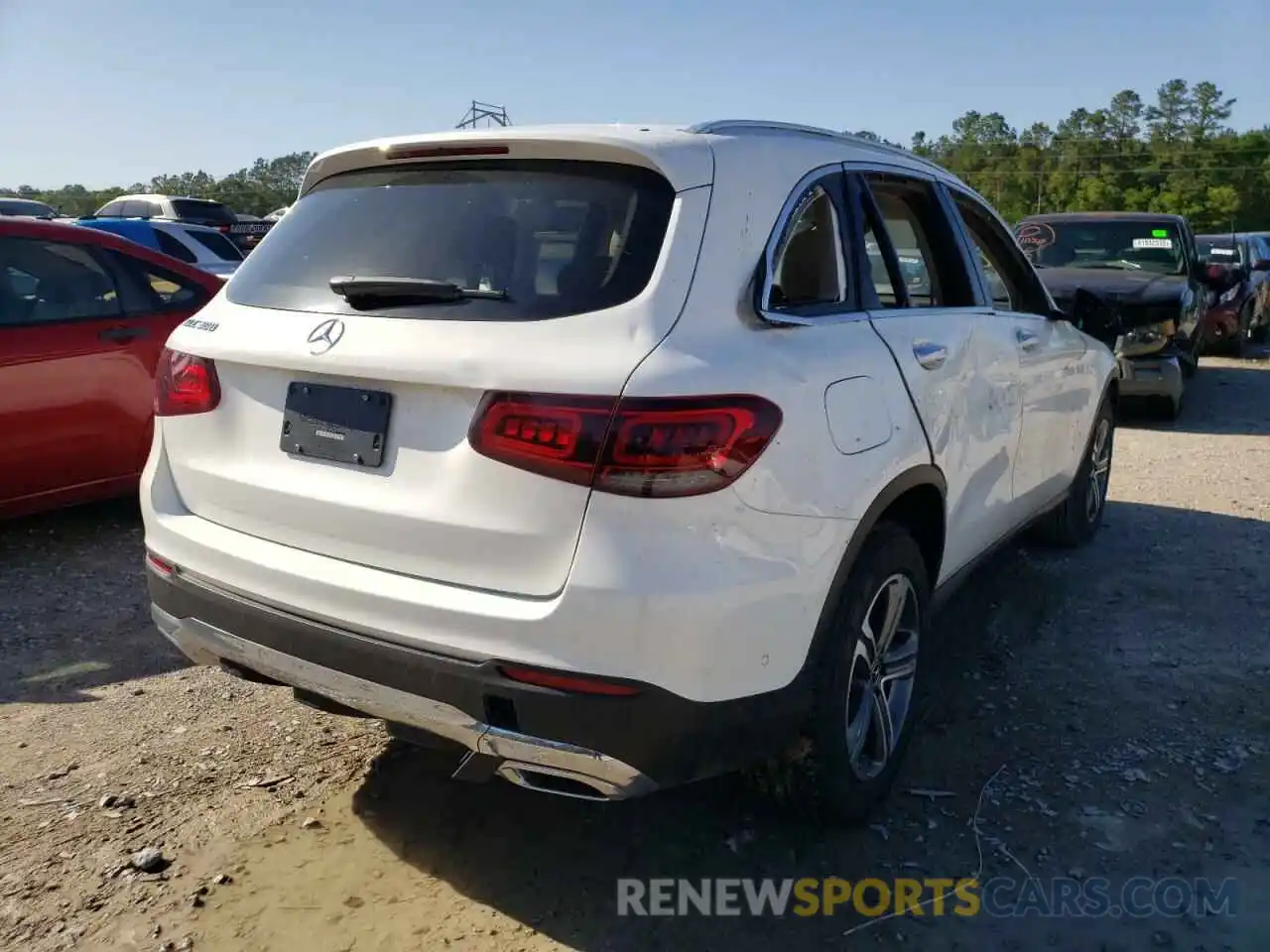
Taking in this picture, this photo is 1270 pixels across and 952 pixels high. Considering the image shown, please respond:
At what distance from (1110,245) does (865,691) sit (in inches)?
353

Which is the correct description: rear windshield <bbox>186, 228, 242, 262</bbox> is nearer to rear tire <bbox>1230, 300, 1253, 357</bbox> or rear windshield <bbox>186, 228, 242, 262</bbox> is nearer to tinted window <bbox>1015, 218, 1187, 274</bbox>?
tinted window <bbox>1015, 218, 1187, 274</bbox>

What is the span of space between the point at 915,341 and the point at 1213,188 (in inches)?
2775

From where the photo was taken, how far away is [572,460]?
2215 millimetres

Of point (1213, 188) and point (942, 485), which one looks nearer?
point (942, 485)

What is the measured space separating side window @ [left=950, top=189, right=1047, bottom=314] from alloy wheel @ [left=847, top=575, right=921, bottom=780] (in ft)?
4.71

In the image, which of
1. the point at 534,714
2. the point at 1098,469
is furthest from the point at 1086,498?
the point at 534,714

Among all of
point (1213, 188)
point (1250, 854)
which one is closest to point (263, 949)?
point (1250, 854)

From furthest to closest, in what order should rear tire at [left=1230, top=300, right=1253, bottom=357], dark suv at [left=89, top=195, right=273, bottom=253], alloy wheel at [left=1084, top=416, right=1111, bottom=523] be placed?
dark suv at [left=89, top=195, right=273, bottom=253]
rear tire at [left=1230, top=300, right=1253, bottom=357]
alloy wheel at [left=1084, top=416, right=1111, bottom=523]

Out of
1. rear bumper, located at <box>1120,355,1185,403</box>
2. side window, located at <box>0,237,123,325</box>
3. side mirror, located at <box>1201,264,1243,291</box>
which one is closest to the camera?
side window, located at <box>0,237,123,325</box>

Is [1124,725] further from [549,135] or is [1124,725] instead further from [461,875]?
[549,135]

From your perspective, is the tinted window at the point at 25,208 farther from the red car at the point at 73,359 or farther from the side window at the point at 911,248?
the side window at the point at 911,248

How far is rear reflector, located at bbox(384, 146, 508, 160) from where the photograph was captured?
8.84ft

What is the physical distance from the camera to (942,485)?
10.6 feet

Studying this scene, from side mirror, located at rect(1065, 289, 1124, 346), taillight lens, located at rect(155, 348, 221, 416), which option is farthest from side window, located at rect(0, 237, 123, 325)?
side mirror, located at rect(1065, 289, 1124, 346)
